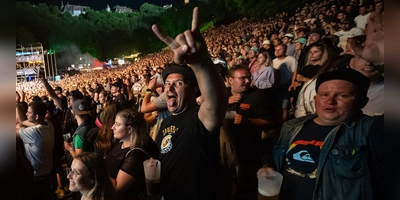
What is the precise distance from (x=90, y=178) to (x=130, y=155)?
0.84 ft

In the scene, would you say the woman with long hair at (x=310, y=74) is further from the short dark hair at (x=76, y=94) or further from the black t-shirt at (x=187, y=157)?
the short dark hair at (x=76, y=94)

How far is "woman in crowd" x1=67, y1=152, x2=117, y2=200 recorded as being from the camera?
1979mm

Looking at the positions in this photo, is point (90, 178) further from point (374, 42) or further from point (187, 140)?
point (374, 42)

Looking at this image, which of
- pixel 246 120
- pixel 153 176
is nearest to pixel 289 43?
pixel 246 120

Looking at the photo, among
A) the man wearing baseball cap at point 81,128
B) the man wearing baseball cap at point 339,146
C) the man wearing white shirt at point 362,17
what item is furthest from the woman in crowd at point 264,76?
the man wearing baseball cap at point 81,128

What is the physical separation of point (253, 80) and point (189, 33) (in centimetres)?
67

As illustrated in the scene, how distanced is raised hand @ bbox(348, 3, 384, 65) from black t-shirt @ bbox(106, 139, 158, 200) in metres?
1.26

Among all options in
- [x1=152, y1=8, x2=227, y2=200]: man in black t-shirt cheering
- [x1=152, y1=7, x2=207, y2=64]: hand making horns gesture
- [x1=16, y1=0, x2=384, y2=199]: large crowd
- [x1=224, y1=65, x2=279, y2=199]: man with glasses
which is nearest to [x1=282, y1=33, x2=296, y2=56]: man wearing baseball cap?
[x1=16, y1=0, x2=384, y2=199]: large crowd

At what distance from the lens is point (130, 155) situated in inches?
81.8

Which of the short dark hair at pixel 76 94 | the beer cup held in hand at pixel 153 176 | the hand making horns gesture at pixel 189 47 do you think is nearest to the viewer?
the hand making horns gesture at pixel 189 47

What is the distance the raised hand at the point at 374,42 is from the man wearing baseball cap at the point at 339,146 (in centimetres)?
13

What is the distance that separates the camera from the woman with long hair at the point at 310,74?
1945 mm

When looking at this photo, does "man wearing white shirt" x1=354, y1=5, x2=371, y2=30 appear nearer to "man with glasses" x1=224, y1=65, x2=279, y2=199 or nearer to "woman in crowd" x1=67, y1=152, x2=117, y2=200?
"man with glasses" x1=224, y1=65, x2=279, y2=199

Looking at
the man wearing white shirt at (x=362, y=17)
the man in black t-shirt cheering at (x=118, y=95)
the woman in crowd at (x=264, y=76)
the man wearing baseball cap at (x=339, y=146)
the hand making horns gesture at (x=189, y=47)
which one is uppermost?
the man wearing white shirt at (x=362, y=17)
